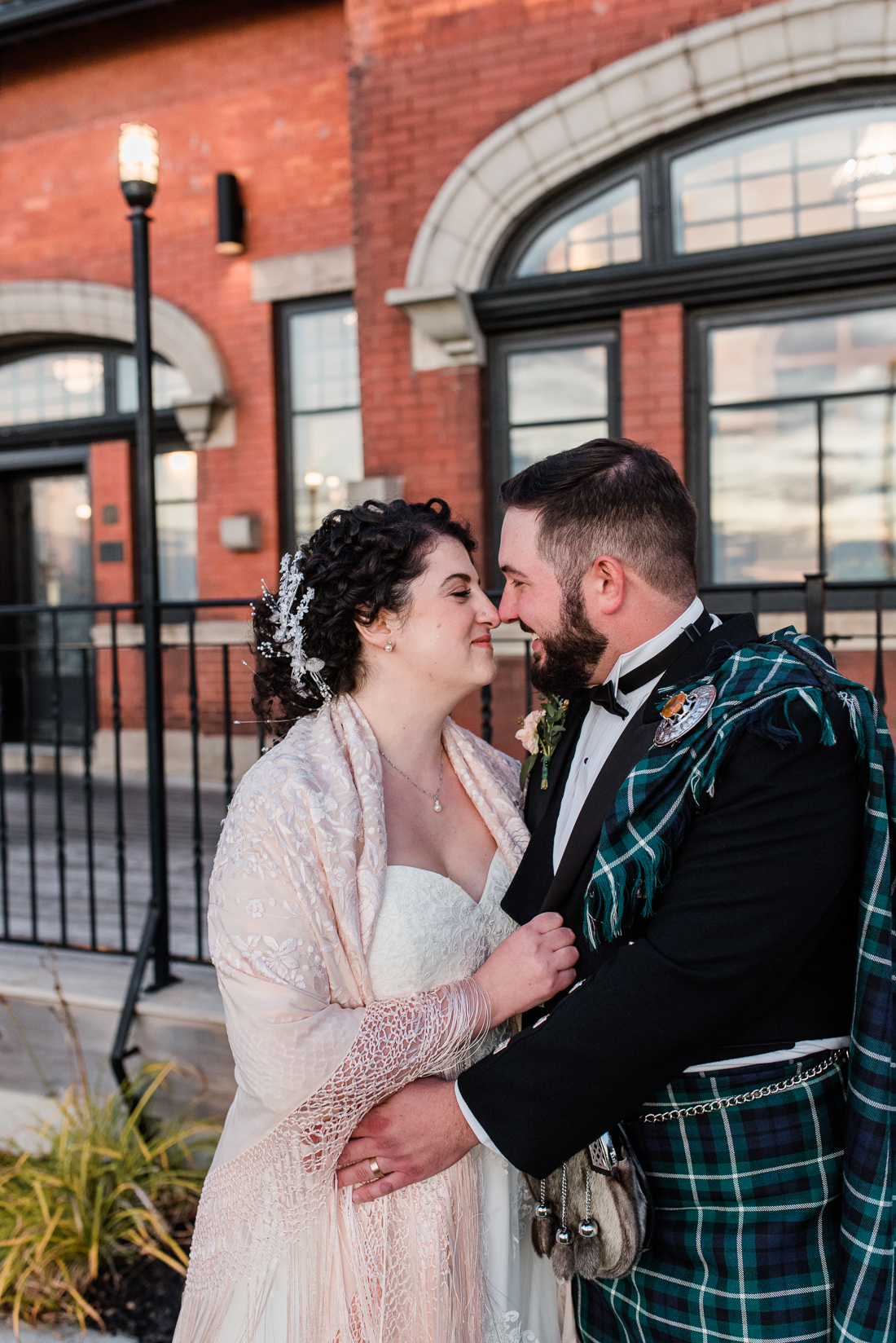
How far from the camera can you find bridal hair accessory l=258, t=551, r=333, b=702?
2105 millimetres

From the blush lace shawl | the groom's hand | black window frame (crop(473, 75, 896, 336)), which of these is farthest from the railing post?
black window frame (crop(473, 75, 896, 336))

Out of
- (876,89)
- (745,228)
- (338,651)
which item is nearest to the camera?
(338,651)

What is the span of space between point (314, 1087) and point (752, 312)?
5533 mm

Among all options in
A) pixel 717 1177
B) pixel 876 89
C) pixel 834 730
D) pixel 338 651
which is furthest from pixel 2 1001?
pixel 876 89

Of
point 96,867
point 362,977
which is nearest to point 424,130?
point 96,867

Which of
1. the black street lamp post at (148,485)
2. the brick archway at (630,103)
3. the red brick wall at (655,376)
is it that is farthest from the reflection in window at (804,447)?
the black street lamp post at (148,485)

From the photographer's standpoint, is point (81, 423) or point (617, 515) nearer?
point (617, 515)

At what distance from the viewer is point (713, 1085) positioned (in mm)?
1559

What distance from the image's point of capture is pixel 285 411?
8.21 m

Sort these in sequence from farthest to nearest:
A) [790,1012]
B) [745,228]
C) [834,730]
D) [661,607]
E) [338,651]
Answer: [745,228]
[338,651]
[661,607]
[790,1012]
[834,730]

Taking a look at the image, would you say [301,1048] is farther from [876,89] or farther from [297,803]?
[876,89]

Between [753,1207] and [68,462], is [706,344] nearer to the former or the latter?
[753,1207]

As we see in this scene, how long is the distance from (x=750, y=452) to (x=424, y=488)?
2082mm

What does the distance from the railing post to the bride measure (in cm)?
160
